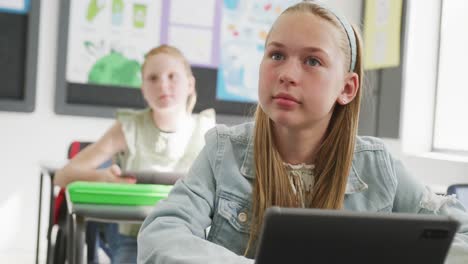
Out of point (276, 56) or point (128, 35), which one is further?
point (128, 35)

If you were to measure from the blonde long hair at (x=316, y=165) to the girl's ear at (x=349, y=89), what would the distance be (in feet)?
0.06

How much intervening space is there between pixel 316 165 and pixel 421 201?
184 millimetres

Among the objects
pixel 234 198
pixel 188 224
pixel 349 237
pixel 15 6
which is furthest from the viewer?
pixel 15 6

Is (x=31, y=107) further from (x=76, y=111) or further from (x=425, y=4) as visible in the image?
(x=425, y=4)

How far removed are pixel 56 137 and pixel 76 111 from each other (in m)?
0.18

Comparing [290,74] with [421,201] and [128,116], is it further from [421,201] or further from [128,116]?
[128,116]

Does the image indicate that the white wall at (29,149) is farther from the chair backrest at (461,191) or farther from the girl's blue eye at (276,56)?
the girl's blue eye at (276,56)

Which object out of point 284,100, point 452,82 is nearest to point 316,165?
point 284,100

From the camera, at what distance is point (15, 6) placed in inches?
134

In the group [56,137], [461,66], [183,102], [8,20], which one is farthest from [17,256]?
[461,66]

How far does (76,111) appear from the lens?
3.53m

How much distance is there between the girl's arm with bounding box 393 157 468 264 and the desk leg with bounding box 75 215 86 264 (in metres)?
0.76

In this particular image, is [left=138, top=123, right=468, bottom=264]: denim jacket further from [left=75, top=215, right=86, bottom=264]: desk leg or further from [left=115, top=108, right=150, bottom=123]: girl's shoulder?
[left=115, top=108, right=150, bottom=123]: girl's shoulder

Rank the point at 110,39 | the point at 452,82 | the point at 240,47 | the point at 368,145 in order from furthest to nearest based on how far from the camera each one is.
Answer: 1. the point at 240,47
2. the point at 110,39
3. the point at 452,82
4. the point at 368,145
